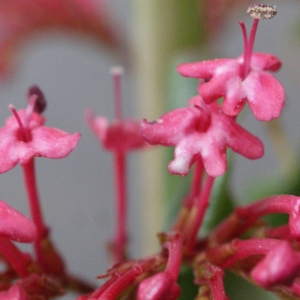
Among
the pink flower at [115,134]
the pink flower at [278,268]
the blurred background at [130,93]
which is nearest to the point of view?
the pink flower at [278,268]

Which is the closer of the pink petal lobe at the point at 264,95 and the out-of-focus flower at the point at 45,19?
the pink petal lobe at the point at 264,95

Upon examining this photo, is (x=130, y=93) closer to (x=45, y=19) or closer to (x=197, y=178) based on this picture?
(x=45, y=19)

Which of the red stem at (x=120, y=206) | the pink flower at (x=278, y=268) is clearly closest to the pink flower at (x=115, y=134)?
the red stem at (x=120, y=206)

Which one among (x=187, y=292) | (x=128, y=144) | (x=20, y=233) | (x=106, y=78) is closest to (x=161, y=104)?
(x=128, y=144)

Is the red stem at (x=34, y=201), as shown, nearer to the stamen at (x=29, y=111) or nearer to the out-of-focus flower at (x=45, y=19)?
the stamen at (x=29, y=111)

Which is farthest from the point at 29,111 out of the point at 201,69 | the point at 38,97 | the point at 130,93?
the point at 130,93

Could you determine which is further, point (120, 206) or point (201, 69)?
point (120, 206)
